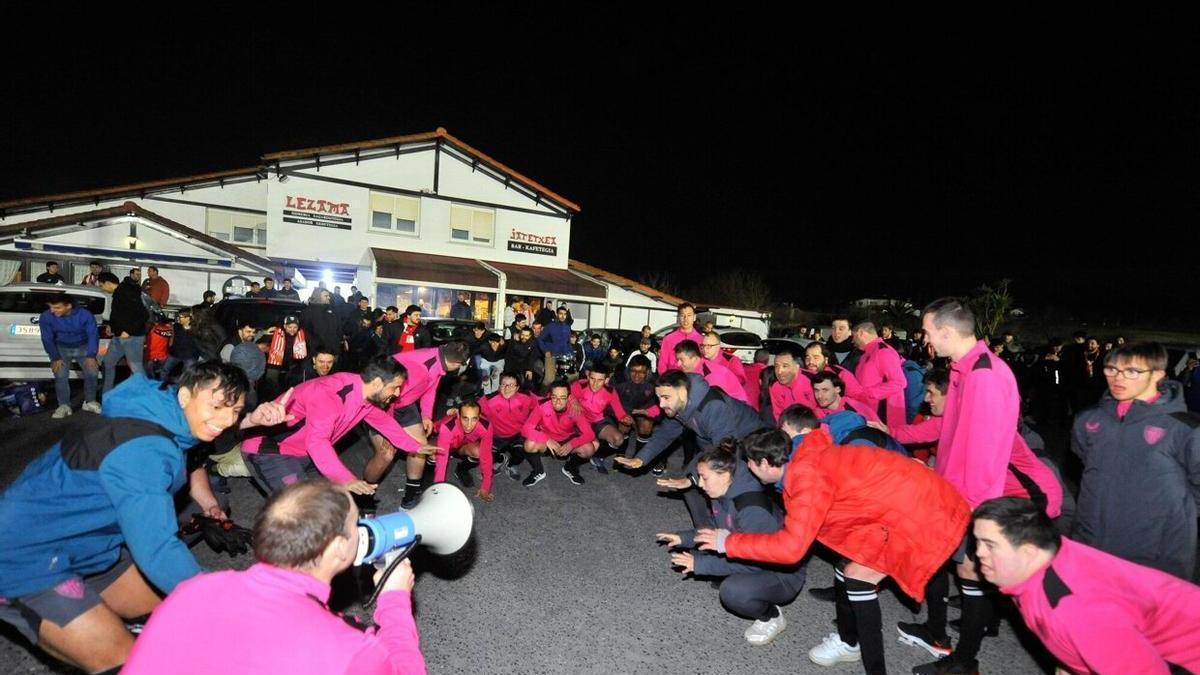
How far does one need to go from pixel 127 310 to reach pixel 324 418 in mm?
6594

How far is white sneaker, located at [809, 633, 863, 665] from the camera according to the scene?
3.55 metres

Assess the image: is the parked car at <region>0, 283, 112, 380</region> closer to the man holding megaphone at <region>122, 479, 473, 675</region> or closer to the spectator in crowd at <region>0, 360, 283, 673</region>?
the spectator in crowd at <region>0, 360, 283, 673</region>

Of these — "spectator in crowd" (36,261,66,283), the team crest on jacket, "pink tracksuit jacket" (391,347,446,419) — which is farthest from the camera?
"spectator in crowd" (36,261,66,283)

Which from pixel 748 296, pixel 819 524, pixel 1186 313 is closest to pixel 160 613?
pixel 819 524

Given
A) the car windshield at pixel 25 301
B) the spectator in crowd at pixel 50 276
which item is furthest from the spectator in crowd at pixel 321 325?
the spectator in crowd at pixel 50 276

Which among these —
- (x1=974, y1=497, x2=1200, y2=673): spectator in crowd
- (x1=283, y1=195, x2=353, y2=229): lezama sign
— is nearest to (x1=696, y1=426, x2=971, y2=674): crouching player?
(x1=974, y1=497, x2=1200, y2=673): spectator in crowd

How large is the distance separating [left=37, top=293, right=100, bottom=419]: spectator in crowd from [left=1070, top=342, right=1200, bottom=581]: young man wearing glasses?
1086cm

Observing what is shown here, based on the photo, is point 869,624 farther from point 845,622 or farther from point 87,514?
point 87,514

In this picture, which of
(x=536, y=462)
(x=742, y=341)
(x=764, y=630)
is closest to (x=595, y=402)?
(x=536, y=462)

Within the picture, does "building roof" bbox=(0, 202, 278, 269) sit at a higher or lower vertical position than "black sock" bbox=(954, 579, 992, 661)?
higher

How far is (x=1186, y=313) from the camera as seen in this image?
37.8m

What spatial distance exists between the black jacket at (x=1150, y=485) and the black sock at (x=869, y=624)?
149 centimetres

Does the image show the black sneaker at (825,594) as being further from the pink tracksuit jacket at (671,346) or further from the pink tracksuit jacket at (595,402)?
the pink tracksuit jacket at (671,346)

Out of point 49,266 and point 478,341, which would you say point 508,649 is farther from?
point 49,266
